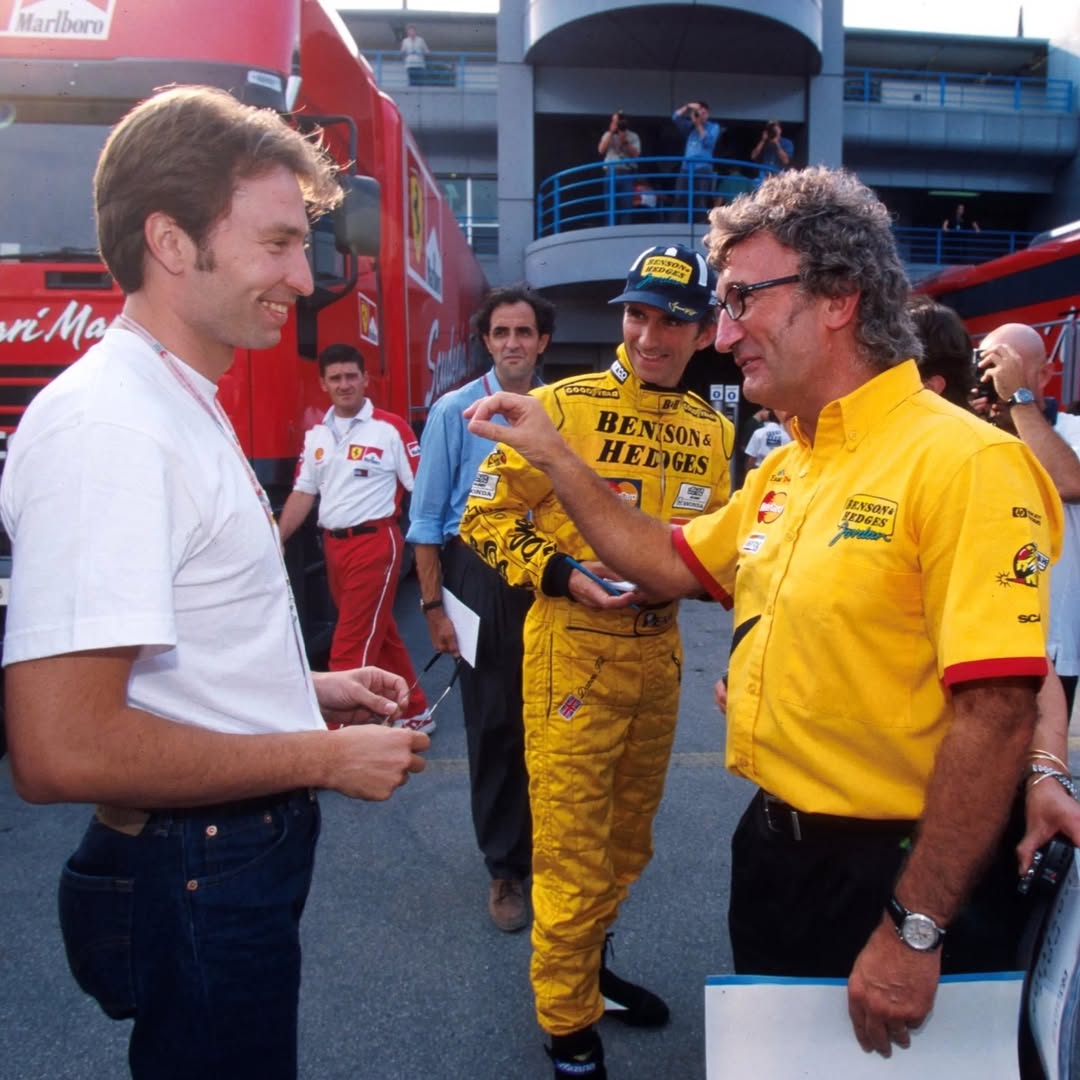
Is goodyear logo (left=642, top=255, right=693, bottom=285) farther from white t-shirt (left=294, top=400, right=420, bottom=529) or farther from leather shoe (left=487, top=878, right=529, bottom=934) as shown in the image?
white t-shirt (left=294, top=400, right=420, bottom=529)

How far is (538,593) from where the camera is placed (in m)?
2.41

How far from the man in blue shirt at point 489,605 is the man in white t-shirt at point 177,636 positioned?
5.66 ft

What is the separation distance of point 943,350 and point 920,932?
151 centimetres

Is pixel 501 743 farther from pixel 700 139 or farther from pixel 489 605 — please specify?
pixel 700 139

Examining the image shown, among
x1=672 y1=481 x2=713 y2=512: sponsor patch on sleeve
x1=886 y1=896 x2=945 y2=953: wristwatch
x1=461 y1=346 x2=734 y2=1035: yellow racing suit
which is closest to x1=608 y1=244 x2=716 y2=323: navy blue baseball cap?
x1=461 y1=346 x2=734 y2=1035: yellow racing suit

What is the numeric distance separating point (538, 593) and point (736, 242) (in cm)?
106

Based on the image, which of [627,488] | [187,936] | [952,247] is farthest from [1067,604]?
[952,247]

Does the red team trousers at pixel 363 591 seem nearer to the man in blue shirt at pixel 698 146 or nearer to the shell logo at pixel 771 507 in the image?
the shell logo at pixel 771 507

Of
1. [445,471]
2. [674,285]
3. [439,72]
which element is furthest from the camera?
[439,72]

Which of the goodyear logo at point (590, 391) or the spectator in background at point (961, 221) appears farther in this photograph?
the spectator in background at point (961, 221)

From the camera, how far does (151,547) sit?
3.56 feet

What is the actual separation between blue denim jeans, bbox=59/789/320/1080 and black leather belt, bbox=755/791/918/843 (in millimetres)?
835

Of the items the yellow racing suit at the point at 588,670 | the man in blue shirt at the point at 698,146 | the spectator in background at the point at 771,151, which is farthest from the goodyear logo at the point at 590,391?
the spectator in background at the point at 771,151

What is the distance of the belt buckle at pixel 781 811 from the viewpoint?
5.17 feet
